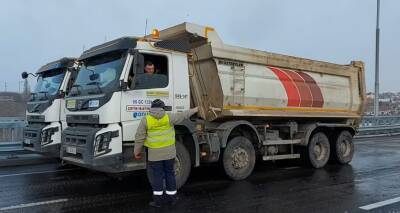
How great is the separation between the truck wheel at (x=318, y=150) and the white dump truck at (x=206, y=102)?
0.03 m

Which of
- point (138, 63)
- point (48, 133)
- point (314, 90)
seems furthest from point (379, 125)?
point (138, 63)

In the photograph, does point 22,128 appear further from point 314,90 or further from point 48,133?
point 314,90

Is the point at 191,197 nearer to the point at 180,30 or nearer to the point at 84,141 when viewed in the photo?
the point at 84,141

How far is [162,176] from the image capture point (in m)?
6.55

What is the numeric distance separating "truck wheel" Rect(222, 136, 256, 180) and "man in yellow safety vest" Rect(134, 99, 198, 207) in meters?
1.96

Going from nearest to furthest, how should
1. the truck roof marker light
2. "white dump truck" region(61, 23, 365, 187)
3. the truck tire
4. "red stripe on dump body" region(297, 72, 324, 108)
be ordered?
"white dump truck" region(61, 23, 365, 187) → the truck tire → the truck roof marker light → "red stripe on dump body" region(297, 72, 324, 108)

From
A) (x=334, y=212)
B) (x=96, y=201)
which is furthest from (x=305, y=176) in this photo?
(x=96, y=201)

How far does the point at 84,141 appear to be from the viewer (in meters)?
6.92

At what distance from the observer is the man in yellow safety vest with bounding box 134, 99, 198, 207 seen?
6410mm

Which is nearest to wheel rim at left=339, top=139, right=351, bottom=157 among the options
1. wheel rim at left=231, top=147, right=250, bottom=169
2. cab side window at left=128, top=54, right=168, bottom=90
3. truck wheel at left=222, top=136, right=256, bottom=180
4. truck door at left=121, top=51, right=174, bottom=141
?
truck wheel at left=222, top=136, right=256, bottom=180

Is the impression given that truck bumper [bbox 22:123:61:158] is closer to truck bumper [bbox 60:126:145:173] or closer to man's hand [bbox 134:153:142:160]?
truck bumper [bbox 60:126:145:173]

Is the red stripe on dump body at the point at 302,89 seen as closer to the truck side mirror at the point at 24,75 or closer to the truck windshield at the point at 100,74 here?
the truck windshield at the point at 100,74

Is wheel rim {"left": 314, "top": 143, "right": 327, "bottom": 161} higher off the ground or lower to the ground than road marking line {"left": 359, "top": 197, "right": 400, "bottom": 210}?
higher

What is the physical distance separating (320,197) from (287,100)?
10.3ft
